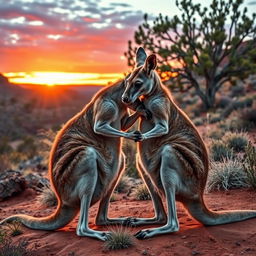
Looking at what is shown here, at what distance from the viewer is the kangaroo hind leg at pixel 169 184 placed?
255 inches

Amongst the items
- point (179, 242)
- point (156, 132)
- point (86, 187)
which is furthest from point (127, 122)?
point (179, 242)

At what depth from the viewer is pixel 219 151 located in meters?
13.0

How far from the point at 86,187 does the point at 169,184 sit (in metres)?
1.29

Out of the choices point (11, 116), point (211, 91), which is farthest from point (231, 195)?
point (11, 116)

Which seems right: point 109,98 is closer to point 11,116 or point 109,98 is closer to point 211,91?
point 211,91

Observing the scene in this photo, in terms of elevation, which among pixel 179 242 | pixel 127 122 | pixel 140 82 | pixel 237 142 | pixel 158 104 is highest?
pixel 140 82

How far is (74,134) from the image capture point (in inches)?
289

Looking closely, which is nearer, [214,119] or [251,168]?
[251,168]

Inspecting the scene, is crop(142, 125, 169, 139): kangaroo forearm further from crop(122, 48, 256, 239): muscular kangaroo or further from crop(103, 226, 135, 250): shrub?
crop(103, 226, 135, 250): shrub

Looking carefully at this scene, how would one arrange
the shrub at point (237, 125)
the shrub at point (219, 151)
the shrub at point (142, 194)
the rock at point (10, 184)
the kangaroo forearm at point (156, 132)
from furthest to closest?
the shrub at point (237, 125), the shrub at point (219, 151), the rock at point (10, 184), the shrub at point (142, 194), the kangaroo forearm at point (156, 132)

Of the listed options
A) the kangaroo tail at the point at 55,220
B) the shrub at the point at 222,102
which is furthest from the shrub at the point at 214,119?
the kangaroo tail at the point at 55,220

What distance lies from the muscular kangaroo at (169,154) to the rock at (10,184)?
19.9 feet

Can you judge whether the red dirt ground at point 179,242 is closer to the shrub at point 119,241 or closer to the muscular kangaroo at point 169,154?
the shrub at point 119,241

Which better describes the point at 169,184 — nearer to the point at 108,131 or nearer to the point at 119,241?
the point at 119,241
